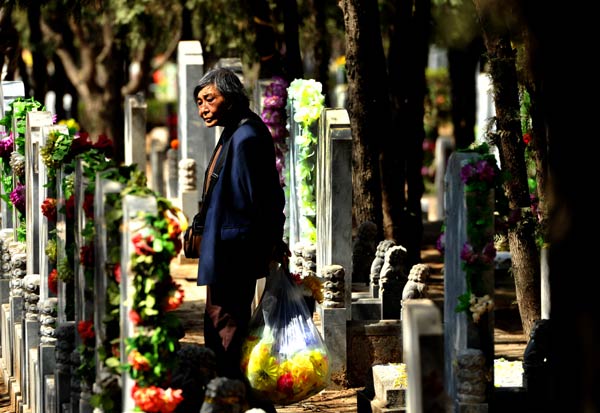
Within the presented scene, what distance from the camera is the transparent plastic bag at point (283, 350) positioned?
7977 millimetres

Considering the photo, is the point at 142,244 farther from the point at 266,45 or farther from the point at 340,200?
the point at 266,45

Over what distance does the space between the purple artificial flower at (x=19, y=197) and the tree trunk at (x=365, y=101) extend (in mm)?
3197

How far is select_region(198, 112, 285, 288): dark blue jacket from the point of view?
8070mm

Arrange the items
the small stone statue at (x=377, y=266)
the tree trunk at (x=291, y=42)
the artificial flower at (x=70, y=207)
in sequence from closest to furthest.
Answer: the artificial flower at (x=70, y=207)
the small stone statue at (x=377, y=266)
the tree trunk at (x=291, y=42)

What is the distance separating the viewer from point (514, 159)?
412 inches

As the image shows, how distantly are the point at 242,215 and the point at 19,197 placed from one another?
3462 millimetres

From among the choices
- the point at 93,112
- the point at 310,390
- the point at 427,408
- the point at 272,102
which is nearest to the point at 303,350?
the point at 310,390

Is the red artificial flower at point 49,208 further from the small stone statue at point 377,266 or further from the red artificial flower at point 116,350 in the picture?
the small stone statue at point 377,266

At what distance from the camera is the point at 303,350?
807 centimetres

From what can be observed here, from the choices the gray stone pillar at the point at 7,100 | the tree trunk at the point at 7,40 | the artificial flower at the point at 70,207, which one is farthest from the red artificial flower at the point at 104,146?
the tree trunk at the point at 7,40

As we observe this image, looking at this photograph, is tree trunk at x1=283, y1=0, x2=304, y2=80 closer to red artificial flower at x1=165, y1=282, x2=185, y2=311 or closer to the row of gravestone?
the row of gravestone

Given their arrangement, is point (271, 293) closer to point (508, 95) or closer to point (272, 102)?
point (508, 95)

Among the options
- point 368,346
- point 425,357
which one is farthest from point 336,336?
point 425,357

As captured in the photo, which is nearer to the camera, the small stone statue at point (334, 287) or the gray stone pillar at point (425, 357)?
the gray stone pillar at point (425, 357)
